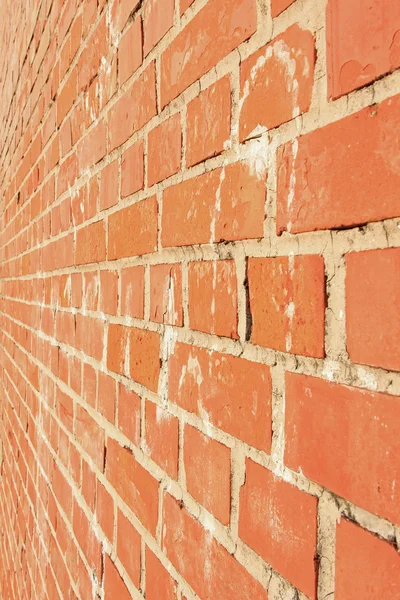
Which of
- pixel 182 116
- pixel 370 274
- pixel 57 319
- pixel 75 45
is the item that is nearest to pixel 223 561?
pixel 370 274

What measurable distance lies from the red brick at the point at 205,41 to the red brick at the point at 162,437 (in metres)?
0.47

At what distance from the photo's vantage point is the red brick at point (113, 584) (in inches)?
40.2

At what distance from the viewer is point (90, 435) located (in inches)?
49.9

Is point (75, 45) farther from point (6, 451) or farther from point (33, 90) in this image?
point (6, 451)

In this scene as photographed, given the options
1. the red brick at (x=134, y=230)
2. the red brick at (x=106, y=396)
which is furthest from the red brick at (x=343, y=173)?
the red brick at (x=106, y=396)

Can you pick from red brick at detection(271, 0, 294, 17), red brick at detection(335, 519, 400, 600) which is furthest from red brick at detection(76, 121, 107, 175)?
red brick at detection(335, 519, 400, 600)

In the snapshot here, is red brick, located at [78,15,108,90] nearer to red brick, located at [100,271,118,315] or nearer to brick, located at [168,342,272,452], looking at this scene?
red brick, located at [100,271,118,315]

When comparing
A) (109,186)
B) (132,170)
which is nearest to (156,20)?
(132,170)

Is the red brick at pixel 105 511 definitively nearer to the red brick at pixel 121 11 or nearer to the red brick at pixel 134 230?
the red brick at pixel 134 230

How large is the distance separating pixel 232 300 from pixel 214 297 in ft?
0.15

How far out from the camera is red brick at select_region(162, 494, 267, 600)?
655 mm

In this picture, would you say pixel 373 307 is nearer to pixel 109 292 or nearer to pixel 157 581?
pixel 157 581

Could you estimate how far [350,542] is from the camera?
49 centimetres

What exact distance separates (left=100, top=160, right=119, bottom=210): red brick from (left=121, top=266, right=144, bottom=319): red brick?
16cm
